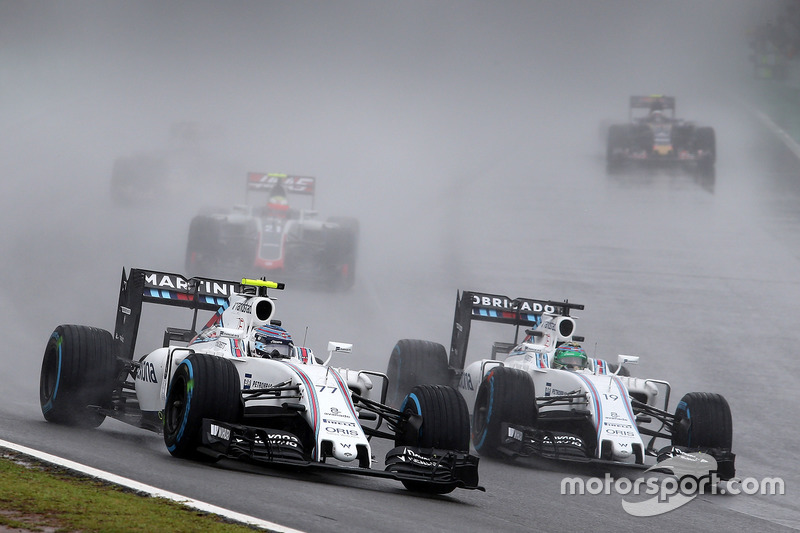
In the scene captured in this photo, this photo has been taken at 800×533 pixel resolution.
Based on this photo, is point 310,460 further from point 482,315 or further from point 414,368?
point 482,315

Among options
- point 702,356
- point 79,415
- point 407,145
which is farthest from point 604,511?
point 407,145

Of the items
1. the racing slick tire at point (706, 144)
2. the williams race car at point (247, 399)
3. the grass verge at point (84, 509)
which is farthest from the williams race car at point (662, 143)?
the grass verge at point (84, 509)

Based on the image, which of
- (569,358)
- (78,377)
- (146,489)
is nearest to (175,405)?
(78,377)

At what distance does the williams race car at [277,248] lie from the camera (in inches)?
1166

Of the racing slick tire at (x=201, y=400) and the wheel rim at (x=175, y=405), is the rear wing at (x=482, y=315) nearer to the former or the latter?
the wheel rim at (x=175, y=405)

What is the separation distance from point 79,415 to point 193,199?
28.5 metres

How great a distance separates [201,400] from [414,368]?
768 cm

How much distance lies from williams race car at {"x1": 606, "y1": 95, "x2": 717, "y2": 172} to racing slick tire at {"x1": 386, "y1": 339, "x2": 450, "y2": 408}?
28.3 meters

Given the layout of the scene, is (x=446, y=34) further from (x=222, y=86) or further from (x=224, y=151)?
(x=224, y=151)

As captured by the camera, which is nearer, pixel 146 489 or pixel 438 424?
pixel 146 489

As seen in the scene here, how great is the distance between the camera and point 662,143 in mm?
44875

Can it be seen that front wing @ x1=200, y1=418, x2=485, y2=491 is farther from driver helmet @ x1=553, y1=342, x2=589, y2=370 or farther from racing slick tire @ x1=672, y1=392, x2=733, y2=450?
driver helmet @ x1=553, y1=342, x2=589, y2=370

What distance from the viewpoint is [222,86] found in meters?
60.7

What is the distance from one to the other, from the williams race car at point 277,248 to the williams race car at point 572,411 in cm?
1225
